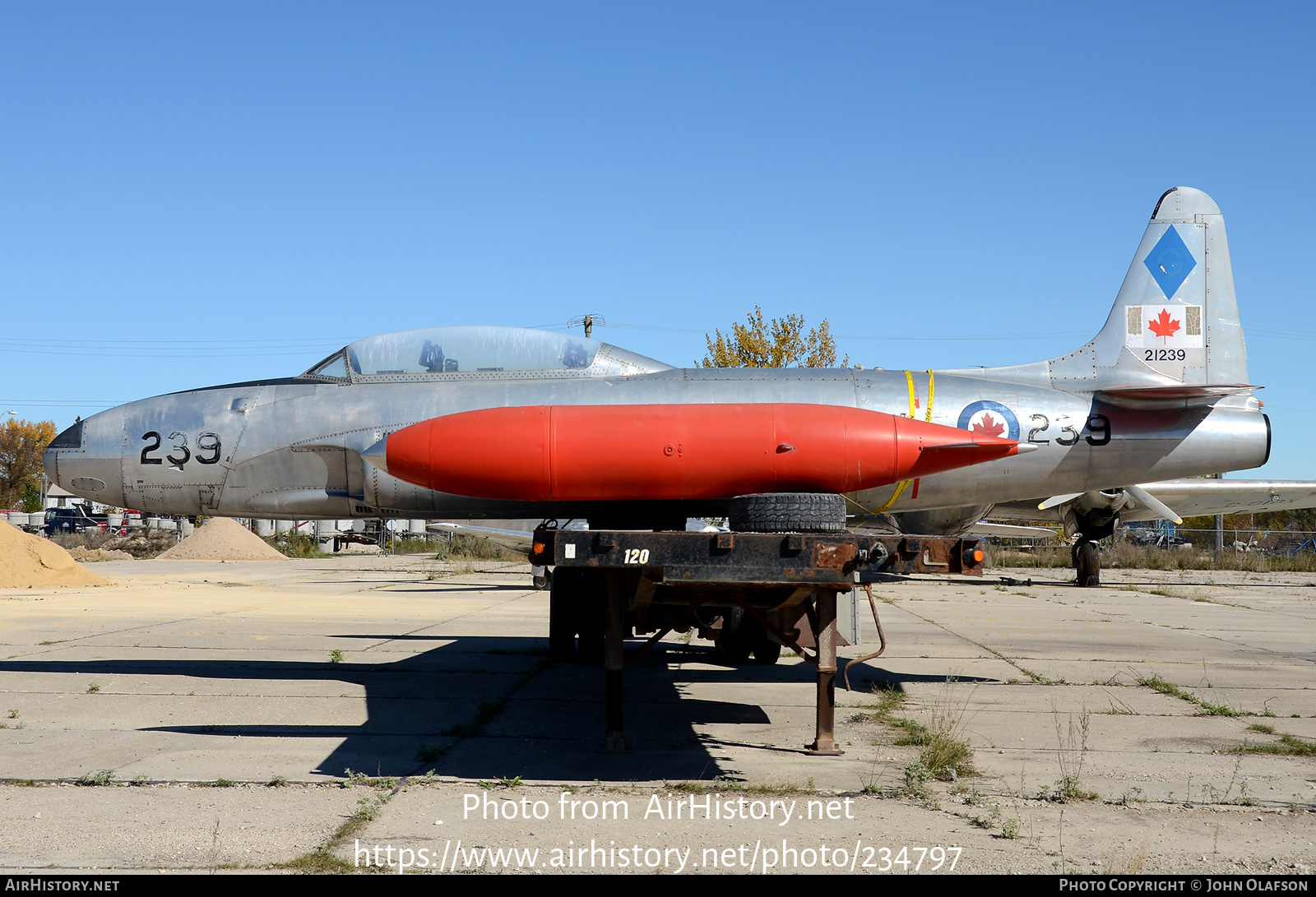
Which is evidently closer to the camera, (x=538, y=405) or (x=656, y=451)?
(x=656, y=451)

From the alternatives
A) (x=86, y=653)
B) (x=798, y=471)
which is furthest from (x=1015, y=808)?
(x=86, y=653)

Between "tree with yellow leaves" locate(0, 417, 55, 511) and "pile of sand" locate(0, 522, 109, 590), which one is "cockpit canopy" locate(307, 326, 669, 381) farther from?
"tree with yellow leaves" locate(0, 417, 55, 511)

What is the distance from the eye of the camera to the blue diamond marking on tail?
9.63 metres

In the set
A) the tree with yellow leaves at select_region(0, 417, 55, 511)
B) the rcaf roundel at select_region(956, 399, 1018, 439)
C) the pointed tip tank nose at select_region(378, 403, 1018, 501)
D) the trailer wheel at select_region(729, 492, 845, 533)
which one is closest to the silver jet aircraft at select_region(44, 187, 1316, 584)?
the rcaf roundel at select_region(956, 399, 1018, 439)

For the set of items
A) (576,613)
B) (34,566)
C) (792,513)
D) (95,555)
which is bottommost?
(95,555)

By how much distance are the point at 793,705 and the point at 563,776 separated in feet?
10.1

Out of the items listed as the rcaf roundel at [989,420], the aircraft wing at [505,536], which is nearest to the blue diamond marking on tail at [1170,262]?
the rcaf roundel at [989,420]

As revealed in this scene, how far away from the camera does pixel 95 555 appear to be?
37188 mm

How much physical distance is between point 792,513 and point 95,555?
125ft

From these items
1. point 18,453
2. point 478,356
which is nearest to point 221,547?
point 478,356

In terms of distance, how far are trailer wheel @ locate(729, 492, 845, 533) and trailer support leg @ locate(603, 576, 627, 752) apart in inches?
33.0

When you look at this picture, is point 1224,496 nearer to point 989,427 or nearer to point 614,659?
point 989,427

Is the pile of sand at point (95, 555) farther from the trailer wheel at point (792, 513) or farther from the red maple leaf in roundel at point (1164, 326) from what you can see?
the red maple leaf in roundel at point (1164, 326)

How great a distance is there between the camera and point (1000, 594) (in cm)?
2262
